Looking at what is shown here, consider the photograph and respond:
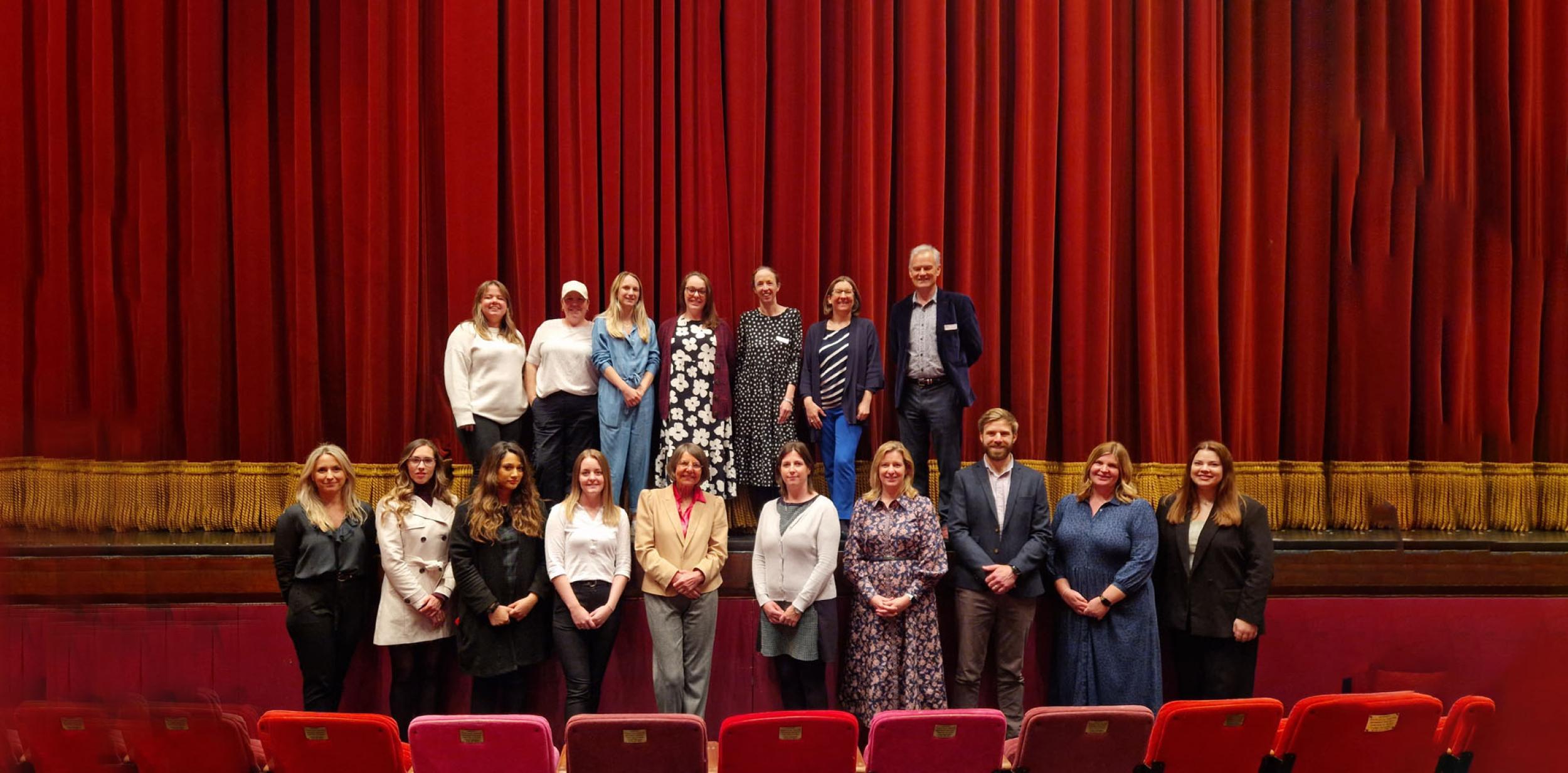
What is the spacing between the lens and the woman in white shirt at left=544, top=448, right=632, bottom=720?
383cm

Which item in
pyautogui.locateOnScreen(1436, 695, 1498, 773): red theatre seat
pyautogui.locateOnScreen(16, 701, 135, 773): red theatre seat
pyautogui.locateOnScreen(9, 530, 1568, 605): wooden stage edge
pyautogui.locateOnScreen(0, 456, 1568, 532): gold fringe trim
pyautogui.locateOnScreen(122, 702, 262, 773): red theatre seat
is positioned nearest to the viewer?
pyautogui.locateOnScreen(16, 701, 135, 773): red theatre seat

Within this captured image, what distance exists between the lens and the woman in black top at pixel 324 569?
12.5 feet

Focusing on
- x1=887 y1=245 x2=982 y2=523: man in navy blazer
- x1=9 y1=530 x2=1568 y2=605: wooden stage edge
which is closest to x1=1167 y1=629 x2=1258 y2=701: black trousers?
x1=9 y1=530 x2=1568 y2=605: wooden stage edge

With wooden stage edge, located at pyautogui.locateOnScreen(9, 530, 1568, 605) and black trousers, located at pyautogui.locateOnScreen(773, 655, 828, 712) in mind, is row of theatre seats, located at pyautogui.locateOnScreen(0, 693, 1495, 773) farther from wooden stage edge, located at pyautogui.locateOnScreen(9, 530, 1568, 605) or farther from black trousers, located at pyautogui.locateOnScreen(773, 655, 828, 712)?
wooden stage edge, located at pyautogui.locateOnScreen(9, 530, 1568, 605)

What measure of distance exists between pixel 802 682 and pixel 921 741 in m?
1.25

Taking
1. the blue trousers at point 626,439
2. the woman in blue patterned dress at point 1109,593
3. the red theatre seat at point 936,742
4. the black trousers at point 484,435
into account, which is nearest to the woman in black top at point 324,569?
the black trousers at point 484,435

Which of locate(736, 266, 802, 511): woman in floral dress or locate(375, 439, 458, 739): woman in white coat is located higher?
locate(736, 266, 802, 511): woman in floral dress

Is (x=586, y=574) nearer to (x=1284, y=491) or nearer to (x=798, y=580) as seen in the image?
(x=798, y=580)

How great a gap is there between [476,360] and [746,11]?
2627 mm

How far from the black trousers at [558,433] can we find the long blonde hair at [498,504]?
0.56 metres

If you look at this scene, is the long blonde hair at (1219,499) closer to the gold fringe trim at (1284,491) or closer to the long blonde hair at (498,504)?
the gold fringe trim at (1284,491)

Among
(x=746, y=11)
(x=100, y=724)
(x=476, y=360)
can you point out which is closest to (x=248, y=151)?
(x=476, y=360)

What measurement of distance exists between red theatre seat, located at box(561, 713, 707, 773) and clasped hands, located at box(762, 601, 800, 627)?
1112mm

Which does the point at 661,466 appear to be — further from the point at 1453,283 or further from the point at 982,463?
the point at 1453,283
